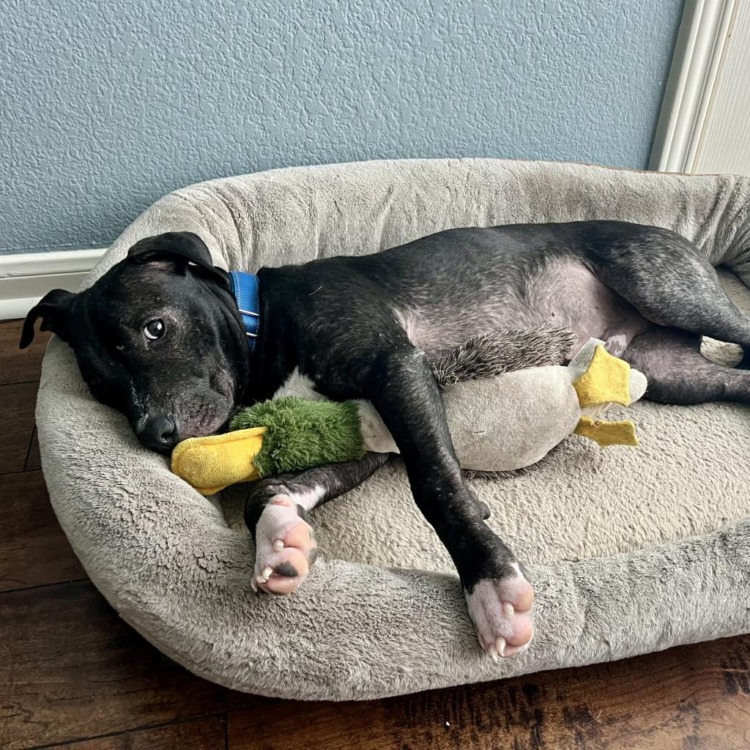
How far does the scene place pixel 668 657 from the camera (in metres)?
1.90

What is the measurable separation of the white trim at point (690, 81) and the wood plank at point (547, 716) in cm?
273

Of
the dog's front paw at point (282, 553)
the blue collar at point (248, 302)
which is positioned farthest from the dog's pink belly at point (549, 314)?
the dog's front paw at point (282, 553)

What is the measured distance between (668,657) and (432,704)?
64 centimetres

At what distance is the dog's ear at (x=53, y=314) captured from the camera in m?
2.27

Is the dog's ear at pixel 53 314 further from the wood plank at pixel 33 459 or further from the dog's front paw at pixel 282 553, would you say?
the dog's front paw at pixel 282 553

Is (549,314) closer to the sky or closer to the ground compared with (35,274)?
closer to the sky

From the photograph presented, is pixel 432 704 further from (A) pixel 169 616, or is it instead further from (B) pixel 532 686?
(A) pixel 169 616

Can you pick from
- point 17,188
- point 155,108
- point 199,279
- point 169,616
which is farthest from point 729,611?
point 17,188

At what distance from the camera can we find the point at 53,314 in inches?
90.6

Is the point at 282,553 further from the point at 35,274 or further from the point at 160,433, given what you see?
the point at 35,274

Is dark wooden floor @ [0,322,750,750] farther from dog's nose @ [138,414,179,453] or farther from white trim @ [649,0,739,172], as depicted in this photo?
white trim @ [649,0,739,172]

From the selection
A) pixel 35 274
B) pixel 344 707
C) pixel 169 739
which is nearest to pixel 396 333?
pixel 344 707

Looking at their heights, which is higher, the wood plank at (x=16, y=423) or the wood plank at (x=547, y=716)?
the wood plank at (x=547, y=716)

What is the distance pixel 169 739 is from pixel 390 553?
0.70 m
